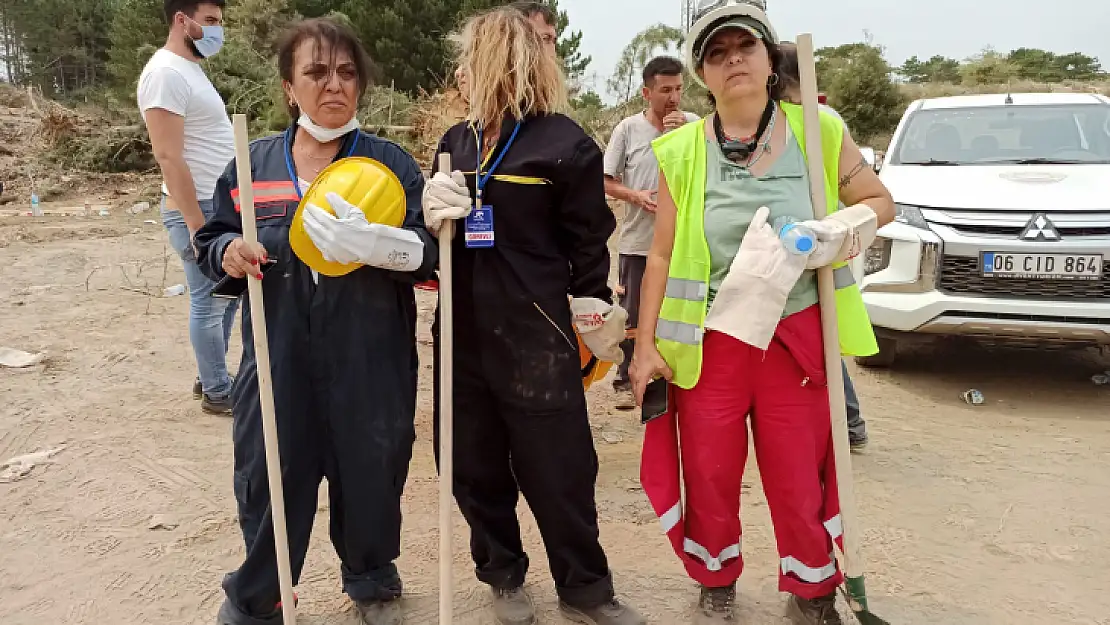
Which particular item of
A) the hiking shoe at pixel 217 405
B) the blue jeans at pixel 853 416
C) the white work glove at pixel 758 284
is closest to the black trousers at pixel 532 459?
the white work glove at pixel 758 284

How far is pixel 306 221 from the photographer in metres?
2.24

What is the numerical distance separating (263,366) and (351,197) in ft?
1.76

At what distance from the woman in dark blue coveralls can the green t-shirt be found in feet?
2.83

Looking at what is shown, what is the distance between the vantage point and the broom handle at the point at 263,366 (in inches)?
87.3

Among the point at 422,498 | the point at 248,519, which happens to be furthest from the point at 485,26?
the point at 422,498

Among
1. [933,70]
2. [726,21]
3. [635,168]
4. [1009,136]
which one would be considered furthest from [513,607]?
[933,70]

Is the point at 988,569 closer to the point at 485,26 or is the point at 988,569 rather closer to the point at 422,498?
the point at 422,498

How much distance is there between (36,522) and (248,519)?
66.1 inches

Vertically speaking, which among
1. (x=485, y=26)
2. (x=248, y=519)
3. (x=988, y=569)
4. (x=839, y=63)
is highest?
(x=839, y=63)

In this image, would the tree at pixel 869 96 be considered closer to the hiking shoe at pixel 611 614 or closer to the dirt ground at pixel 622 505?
the dirt ground at pixel 622 505

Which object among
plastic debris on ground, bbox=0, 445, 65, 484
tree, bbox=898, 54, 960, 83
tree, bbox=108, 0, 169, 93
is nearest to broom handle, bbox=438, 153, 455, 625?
plastic debris on ground, bbox=0, 445, 65, 484

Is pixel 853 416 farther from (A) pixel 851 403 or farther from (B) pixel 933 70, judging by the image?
(B) pixel 933 70

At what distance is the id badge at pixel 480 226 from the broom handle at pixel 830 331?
0.97 meters

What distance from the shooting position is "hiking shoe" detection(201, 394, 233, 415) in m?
4.74
